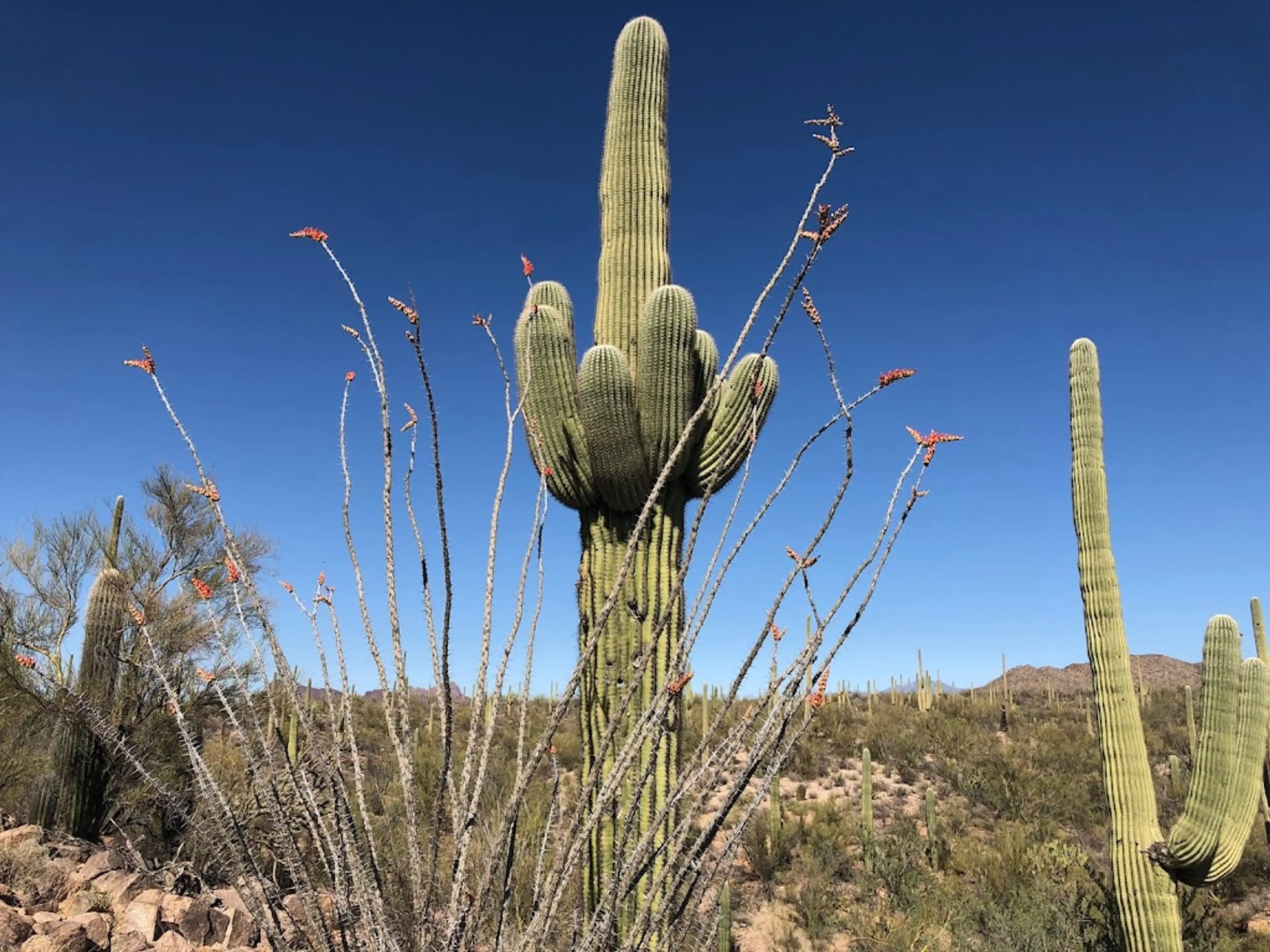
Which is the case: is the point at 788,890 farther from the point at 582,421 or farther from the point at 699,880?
the point at 699,880

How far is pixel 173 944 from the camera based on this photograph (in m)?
6.13

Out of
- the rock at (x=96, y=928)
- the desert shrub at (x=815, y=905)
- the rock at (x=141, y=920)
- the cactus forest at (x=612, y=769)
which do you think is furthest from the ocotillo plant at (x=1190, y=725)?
the rock at (x=96, y=928)

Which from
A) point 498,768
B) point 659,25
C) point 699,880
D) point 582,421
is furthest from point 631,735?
point 498,768

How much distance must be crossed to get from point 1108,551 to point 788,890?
5.69 meters

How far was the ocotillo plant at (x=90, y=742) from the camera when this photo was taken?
898cm

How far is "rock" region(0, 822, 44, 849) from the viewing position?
6.93 m

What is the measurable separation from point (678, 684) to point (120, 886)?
6978 mm

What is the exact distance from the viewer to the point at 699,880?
227 centimetres

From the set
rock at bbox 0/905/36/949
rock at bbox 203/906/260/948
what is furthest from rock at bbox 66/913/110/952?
rock at bbox 203/906/260/948

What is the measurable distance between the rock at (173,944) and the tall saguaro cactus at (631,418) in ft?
10.5

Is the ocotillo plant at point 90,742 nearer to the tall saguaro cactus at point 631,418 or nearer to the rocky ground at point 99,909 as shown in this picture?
the rocky ground at point 99,909

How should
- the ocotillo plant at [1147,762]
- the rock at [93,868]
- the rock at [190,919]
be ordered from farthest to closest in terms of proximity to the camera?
the rock at [93,868] → the ocotillo plant at [1147,762] → the rock at [190,919]

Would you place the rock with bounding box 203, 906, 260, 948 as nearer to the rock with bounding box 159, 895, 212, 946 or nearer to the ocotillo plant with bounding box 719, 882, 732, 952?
the rock with bounding box 159, 895, 212, 946

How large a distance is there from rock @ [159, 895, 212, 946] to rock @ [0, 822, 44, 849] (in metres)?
1.34
